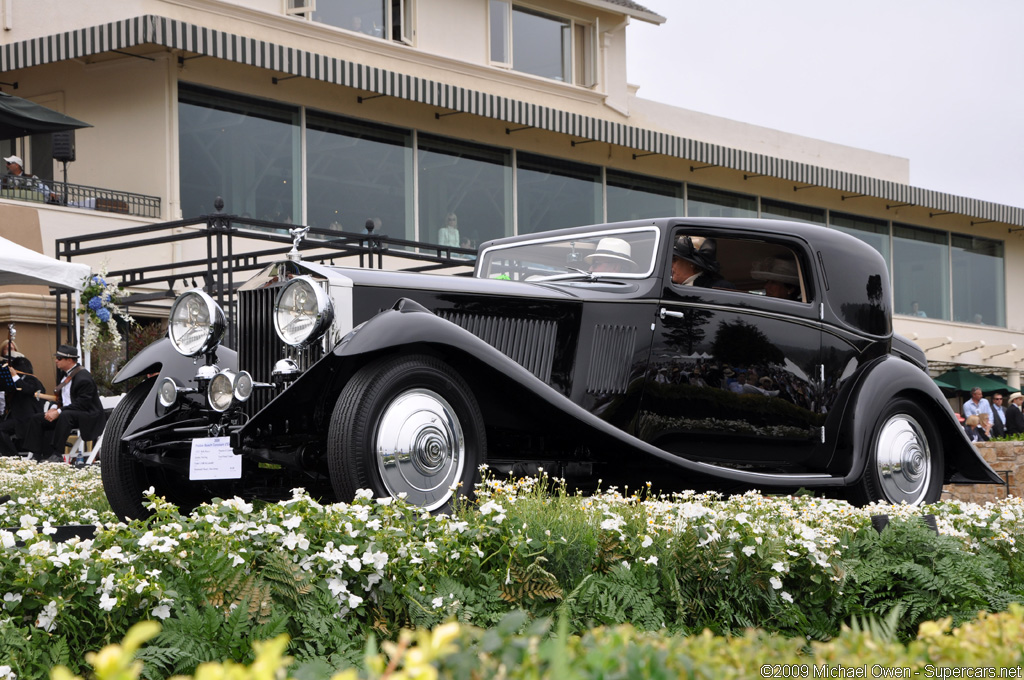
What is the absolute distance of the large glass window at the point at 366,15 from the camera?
18.5 m

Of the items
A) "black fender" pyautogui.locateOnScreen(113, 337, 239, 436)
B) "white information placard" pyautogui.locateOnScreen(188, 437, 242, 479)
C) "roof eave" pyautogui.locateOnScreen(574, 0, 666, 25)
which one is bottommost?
"white information placard" pyautogui.locateOnScreen(188, 437, 242, 479)

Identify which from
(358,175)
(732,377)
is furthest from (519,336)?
(358,175)

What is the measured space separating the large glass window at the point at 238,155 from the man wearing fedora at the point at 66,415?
15.7ft

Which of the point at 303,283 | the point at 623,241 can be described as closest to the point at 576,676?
the point at 303,283

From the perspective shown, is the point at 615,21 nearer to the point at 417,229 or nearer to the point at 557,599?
the point at 417,229

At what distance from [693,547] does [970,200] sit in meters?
26.8

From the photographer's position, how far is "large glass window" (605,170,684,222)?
22250mm

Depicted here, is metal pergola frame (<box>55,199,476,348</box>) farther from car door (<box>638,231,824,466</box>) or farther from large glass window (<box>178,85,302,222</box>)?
car door (<box>638,231,824,466</box>)

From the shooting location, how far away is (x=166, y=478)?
5.66 m

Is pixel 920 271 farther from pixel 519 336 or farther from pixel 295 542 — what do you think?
pixel 295 542

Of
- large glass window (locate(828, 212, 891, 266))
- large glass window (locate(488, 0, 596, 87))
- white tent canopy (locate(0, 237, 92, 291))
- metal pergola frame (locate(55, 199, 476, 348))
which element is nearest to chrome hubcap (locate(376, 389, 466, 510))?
white tent canopy (locate(0, 237, 92, 291))

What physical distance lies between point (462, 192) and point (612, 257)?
13806 mm

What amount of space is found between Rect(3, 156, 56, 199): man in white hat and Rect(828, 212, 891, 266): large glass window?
18.3 meters

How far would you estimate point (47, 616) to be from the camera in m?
3.06
